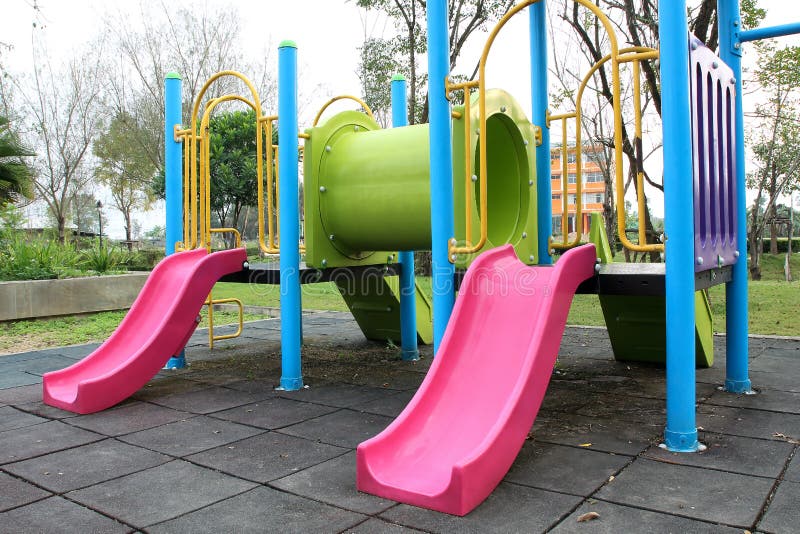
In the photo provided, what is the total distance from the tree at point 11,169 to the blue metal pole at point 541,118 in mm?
9321

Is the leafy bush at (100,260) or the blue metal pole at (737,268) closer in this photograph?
the blue metal pole at (737,268)

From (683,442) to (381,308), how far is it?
4.16 m

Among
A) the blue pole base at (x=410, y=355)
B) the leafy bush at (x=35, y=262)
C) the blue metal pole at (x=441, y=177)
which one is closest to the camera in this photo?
the blue metal pole at (x=441, y=177)

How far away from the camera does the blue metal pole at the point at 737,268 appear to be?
4.60 metres

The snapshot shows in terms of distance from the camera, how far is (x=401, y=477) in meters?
2.90

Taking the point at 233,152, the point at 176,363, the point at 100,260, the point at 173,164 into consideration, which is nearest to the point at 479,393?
the point at 176,363

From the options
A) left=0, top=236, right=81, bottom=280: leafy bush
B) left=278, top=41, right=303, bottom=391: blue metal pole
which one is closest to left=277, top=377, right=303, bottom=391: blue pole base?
left=278, top=41, right=303, bottom=391: blue metal pole

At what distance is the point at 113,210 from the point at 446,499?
169ft

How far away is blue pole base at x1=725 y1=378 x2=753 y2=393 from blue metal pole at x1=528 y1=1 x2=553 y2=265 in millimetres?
1597

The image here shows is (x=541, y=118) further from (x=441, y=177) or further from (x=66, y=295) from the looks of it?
(x=66, y=295)

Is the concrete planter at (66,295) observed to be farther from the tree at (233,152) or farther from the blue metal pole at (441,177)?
the blue metal pole at (441,177)

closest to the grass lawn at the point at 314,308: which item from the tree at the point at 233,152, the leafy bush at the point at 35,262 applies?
the leafy bush at the point at 35,262

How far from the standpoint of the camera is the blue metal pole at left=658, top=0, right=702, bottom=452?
3350 millimetres

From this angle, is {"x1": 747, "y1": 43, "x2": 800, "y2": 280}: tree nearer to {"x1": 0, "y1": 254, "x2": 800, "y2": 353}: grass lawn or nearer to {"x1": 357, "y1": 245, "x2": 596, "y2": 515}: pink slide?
{"x1": 0, "y1": 254, "x2": 800, "y2": 353}: grass lawn
